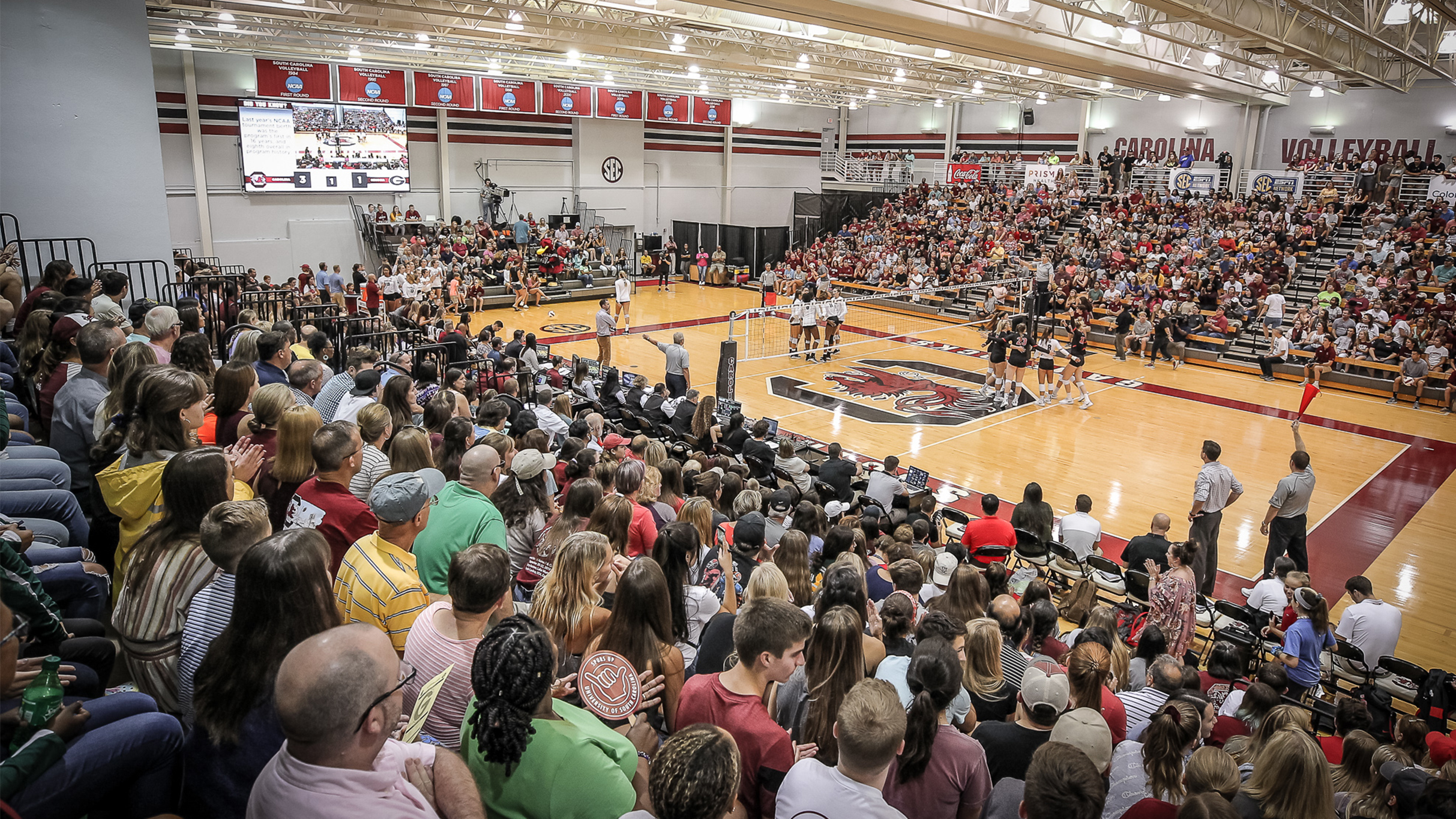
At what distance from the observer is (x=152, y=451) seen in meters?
3.51

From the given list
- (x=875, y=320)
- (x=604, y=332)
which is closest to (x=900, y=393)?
(x=604, y=332)

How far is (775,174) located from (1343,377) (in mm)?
23188

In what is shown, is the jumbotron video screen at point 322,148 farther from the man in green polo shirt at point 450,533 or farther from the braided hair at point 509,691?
the braided hair at point 509,691

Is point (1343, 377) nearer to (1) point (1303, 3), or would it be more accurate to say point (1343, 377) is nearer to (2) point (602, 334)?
(1) point (1303, 3)

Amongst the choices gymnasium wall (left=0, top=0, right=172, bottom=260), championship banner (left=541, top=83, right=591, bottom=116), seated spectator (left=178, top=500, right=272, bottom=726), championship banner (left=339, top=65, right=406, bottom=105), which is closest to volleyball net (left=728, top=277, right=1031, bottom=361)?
championship banner (left=541, top=83, right=591, bottom=116)

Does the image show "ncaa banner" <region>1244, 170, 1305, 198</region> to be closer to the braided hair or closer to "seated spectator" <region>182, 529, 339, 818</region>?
the braided hair

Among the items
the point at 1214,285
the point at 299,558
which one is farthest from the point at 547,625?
the point at 1214,285

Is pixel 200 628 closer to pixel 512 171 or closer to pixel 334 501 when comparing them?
pixel 334 501

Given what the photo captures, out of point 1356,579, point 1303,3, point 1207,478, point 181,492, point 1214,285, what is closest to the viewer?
point 181,492

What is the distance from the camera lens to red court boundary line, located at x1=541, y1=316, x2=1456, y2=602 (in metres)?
9.07

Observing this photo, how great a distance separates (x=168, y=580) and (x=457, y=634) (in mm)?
937

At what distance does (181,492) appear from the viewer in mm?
2717

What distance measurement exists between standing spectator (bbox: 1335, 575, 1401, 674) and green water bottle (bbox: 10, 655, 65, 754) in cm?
797

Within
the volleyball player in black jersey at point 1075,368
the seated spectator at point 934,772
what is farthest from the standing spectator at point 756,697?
the volleyball player in black jersey at point 1075,368
